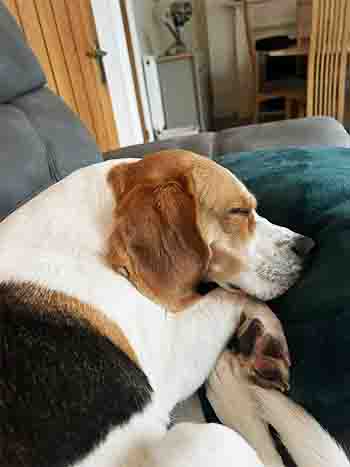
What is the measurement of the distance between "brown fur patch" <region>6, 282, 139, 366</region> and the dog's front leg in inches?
5.2

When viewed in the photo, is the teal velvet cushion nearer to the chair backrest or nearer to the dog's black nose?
the dog's black nose

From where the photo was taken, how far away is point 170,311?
845 mm

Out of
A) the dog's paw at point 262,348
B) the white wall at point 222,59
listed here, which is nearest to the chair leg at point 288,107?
the white wall at point 222,59

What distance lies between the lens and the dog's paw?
74cm

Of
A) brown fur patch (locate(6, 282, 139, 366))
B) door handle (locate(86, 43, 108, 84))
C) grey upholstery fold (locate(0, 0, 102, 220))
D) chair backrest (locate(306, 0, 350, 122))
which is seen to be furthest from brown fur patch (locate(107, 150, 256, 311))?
chair backrest (locate(306, 0, 350, 122))

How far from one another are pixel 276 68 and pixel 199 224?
4.04 m

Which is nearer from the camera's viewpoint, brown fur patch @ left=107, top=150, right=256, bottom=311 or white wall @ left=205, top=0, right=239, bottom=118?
brown fur patch @ left=107, top=150, right=256, bottom=311

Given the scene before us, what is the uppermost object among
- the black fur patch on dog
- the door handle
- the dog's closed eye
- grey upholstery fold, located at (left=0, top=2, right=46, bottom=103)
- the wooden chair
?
grey upholstery fold, located at (left=0, top=2, right=46, bottom=103)

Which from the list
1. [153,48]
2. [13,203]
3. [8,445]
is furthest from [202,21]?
[8,445]

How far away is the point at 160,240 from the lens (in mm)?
791

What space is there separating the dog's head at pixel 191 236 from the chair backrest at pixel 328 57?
9.46ft

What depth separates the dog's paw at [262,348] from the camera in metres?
0.74

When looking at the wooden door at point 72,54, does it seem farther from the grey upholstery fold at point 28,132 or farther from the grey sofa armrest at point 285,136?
the grey sofa armrest at point 285,136

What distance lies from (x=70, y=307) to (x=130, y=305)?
112mm
